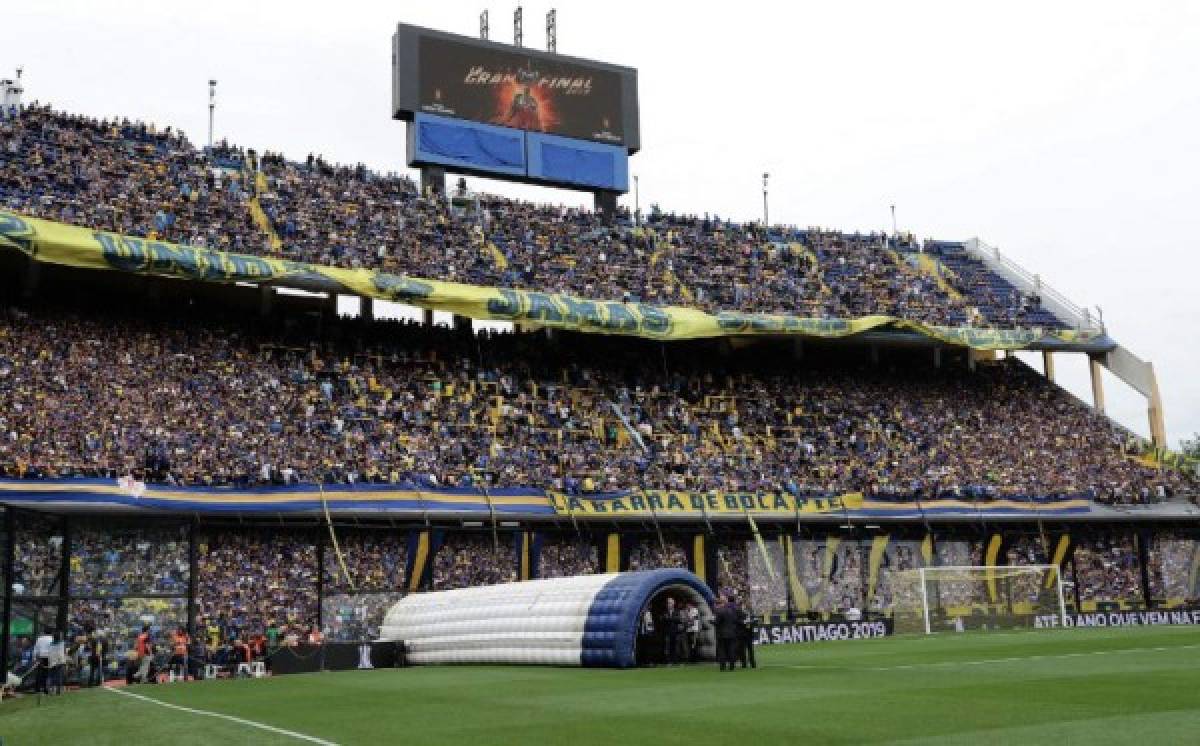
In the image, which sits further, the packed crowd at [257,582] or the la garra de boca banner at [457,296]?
the la garra de boca banner at [457,296]

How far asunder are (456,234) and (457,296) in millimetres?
6681

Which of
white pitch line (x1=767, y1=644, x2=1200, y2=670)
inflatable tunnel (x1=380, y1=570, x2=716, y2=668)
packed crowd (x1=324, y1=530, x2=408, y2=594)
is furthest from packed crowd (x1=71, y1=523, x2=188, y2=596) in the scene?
white pitch line (x1=767, y1=644, x2=1200, y2=670)

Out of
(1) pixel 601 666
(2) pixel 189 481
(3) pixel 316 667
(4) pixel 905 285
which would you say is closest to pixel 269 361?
(2) pixel 189 481

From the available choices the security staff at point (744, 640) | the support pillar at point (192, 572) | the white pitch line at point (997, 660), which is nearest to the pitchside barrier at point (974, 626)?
the security staff at point (744, 640)

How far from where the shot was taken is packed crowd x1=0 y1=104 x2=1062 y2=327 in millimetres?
46531

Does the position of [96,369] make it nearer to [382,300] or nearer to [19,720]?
[382,300]

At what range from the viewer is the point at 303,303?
50.7m

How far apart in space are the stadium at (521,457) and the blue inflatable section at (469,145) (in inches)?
8.2

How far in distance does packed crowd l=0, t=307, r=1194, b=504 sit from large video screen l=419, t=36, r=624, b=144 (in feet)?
36.2

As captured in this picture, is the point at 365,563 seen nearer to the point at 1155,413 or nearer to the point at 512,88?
the point at 512,88

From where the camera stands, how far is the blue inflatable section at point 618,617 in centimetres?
2738

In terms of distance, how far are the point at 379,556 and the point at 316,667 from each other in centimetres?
865

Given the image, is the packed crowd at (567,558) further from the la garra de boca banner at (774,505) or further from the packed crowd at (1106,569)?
the packed crowd at (1106,569)

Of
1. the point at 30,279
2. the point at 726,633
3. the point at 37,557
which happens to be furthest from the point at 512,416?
the point at 37,557
